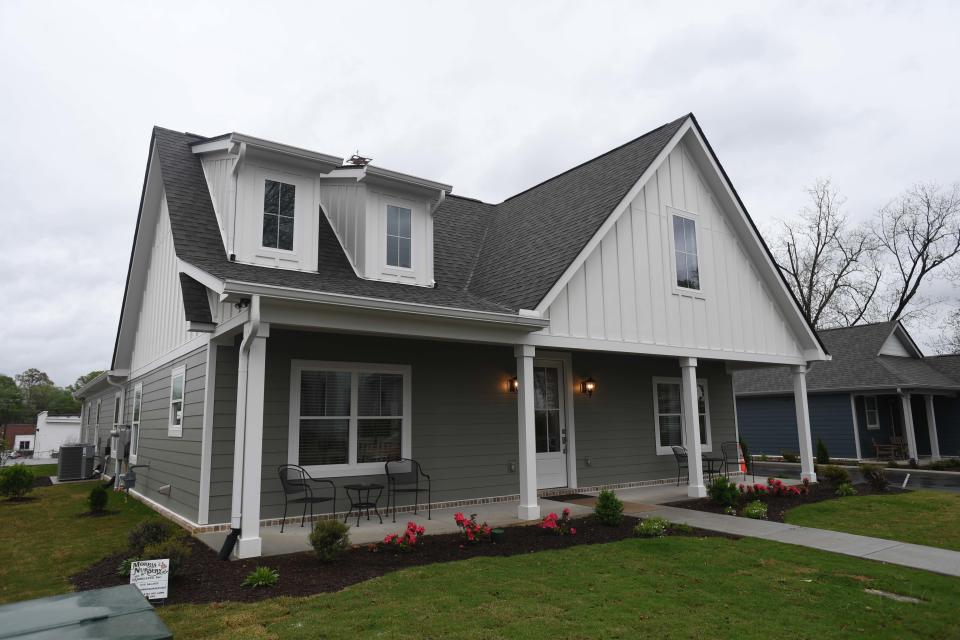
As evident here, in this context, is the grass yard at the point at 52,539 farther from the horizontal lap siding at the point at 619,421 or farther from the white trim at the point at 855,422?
the white trim at the point at 855,422

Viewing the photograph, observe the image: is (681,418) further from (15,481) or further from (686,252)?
(15,481)

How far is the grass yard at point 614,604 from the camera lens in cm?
420

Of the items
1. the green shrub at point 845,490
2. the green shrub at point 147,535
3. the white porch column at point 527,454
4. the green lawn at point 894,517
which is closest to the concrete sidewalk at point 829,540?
the green lawn at point 894,517

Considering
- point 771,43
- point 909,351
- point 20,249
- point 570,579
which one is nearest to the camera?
point 570,579

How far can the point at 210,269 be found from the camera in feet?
23.4

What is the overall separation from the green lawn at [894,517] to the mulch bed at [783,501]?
0.20 metres

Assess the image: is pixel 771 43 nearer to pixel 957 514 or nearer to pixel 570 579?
pixel 957 514

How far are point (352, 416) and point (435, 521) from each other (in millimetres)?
1927

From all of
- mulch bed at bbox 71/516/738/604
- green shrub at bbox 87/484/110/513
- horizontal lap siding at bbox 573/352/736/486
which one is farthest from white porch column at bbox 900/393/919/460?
green shrub at bbox 87/484/110/513

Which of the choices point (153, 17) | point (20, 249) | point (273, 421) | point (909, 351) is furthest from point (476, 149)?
point (273, 421)

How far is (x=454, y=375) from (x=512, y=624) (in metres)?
5.70

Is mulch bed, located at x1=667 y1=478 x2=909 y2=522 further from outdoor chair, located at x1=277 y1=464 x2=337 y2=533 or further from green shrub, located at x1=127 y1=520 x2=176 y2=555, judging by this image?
green shrub, located at x1=127 y1=520 x2=176 y2=555

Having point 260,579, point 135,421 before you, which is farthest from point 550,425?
point 135,421

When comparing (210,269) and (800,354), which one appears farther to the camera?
(800,354)
